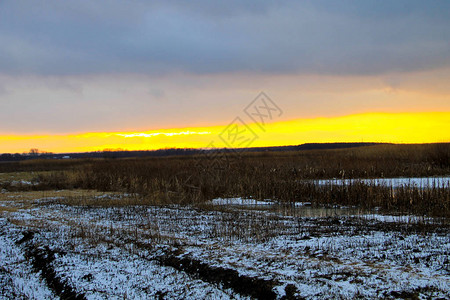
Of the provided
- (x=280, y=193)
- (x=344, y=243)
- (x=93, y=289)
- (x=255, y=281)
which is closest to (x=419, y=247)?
(x=344, y=243)

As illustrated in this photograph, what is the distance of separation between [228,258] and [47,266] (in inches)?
128

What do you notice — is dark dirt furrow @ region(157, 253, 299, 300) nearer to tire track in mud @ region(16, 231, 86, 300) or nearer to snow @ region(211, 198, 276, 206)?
tire track in mud @ region(16, 231, 86, 300)

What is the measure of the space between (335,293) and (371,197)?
10280 mm

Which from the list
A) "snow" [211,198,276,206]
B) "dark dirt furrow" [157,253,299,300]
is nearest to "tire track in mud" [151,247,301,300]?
"dark dirt furrow" [157,253,299,300]

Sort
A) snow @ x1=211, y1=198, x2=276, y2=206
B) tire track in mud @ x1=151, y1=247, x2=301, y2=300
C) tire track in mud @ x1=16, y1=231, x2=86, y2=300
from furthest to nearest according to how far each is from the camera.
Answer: snow @ x1=211, y1=198, x2=276, y2=206 → tire track in mud @ x1=16, y1=231, x2=86, y2=300 → tire track in mud @ x1=151, y1=247, x2=301, y2=300

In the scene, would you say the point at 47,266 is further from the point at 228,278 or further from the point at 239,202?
the point at 239,202

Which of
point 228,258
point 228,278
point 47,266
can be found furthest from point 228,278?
point 47,266

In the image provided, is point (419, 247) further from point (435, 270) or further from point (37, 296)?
point (37, 296)

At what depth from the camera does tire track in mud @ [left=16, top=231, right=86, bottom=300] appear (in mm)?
5656

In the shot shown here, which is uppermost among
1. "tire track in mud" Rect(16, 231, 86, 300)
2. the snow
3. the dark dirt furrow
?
the dark dirt furrow

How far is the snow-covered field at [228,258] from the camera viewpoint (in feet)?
16.8

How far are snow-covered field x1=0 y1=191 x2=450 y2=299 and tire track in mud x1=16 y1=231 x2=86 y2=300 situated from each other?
0.9 inches

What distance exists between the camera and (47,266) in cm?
680

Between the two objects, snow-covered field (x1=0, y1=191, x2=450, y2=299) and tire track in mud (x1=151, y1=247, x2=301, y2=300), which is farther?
snow-covered field (x1=0, y1=191, x2=450, y2=299)
